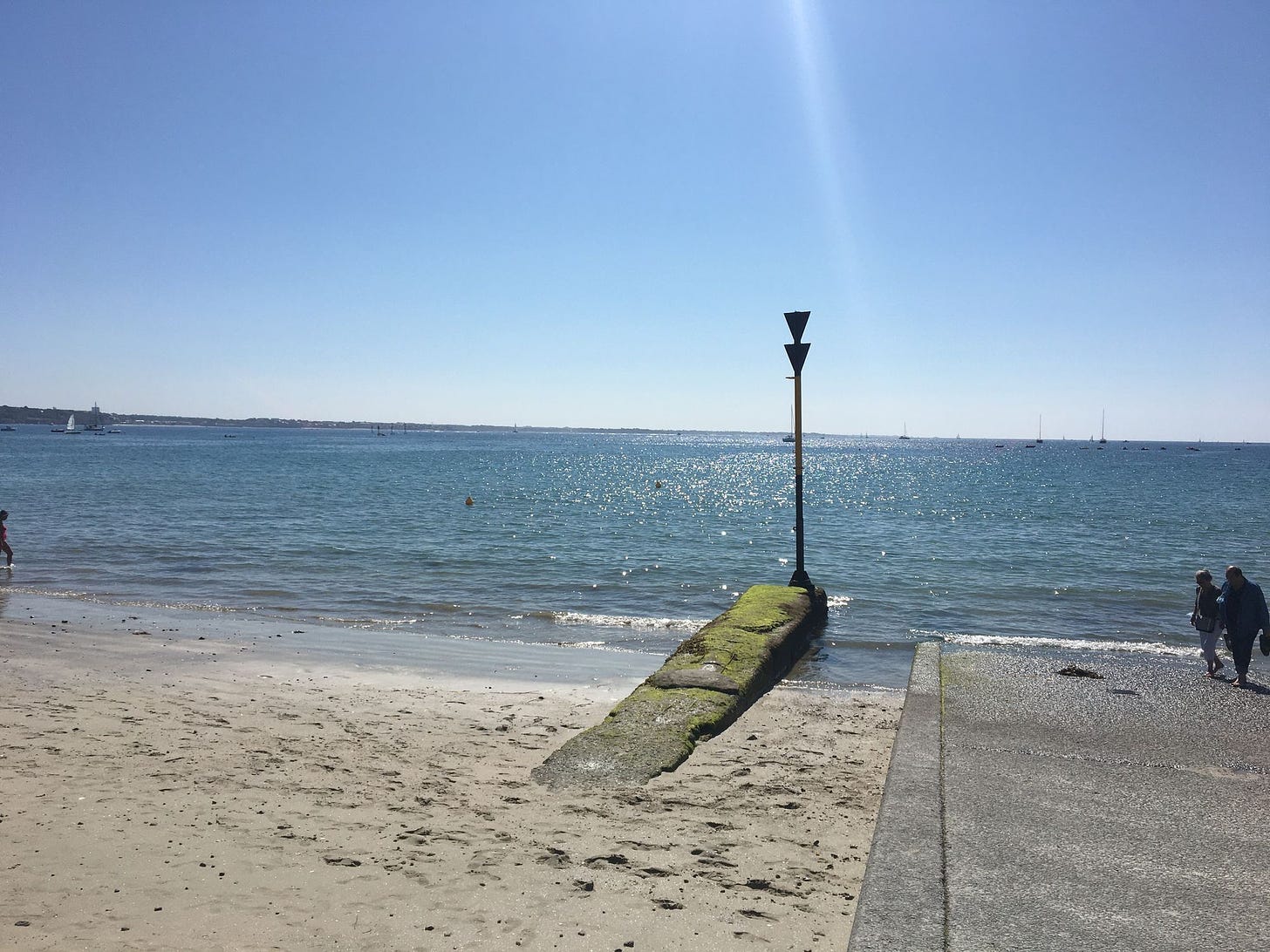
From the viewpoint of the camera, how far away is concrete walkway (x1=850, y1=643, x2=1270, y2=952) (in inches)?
156

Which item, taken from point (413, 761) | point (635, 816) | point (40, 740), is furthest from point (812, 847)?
point (40, 740)

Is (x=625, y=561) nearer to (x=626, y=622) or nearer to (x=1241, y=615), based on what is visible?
(x=626, y=622)

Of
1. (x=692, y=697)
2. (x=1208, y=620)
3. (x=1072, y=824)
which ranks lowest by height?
(x=692, y=697)

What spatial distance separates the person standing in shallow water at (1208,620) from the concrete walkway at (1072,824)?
1.91m

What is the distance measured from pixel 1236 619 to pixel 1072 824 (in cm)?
612

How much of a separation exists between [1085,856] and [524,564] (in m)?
20.1

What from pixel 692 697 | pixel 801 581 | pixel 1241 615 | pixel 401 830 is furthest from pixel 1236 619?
pixel 401 830

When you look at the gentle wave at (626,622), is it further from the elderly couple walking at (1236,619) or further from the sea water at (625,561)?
the elderly couple walking at (1236,619)

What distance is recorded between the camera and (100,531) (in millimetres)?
28422

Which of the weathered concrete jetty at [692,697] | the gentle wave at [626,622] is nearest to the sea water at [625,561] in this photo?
the gentle wave at [626,622]

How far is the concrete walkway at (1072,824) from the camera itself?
156 inches

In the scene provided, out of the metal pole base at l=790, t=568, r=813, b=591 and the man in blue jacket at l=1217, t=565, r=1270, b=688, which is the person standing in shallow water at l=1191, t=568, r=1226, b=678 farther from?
the metal pole base at l=790, t=568, r=813, b=591

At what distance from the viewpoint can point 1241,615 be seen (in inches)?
376

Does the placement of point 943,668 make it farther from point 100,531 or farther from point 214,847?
point 100,531
